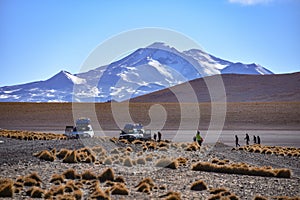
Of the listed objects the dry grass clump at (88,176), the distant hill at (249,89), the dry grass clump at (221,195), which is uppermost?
the distant hill at (249,89)

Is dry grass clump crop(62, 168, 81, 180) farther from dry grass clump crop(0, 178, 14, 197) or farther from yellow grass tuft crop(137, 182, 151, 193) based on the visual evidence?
dry grass clump crop(0, 178, 14, 197)

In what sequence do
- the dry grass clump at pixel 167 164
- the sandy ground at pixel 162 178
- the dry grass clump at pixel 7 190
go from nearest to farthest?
the dry grass clump at pixel 7 190 → the sandy ground at pixel 162 178 → the dry grass clump at pixel 167 164

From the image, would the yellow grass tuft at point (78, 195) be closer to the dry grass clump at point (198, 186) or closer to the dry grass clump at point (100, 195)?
the dry grass clump at point (100, 195)

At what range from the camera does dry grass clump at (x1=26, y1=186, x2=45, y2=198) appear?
1291 cm

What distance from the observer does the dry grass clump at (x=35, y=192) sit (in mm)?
12914

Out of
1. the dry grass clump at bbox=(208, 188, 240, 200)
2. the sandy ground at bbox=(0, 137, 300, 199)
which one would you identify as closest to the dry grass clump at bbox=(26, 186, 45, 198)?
the sandy ground at bbox=(0, 137, 300, 199)

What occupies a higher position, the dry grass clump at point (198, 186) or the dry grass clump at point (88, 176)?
the dry grass clump at point (88, 176)

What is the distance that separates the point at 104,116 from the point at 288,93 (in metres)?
77.1

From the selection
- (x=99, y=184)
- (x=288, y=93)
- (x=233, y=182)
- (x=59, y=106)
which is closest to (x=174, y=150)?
(x=233, y=182)

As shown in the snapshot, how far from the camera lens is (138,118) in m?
83.4

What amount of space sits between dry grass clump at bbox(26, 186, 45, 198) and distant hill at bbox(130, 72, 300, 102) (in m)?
129

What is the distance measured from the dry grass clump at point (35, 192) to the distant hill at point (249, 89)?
128997 millimetres

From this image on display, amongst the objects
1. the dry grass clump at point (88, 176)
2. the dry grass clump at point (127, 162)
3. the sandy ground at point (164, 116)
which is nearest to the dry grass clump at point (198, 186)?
the dry grass clump at point (88, 176)

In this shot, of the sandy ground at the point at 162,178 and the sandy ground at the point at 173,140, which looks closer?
the sandy ground at the point at 162,178
